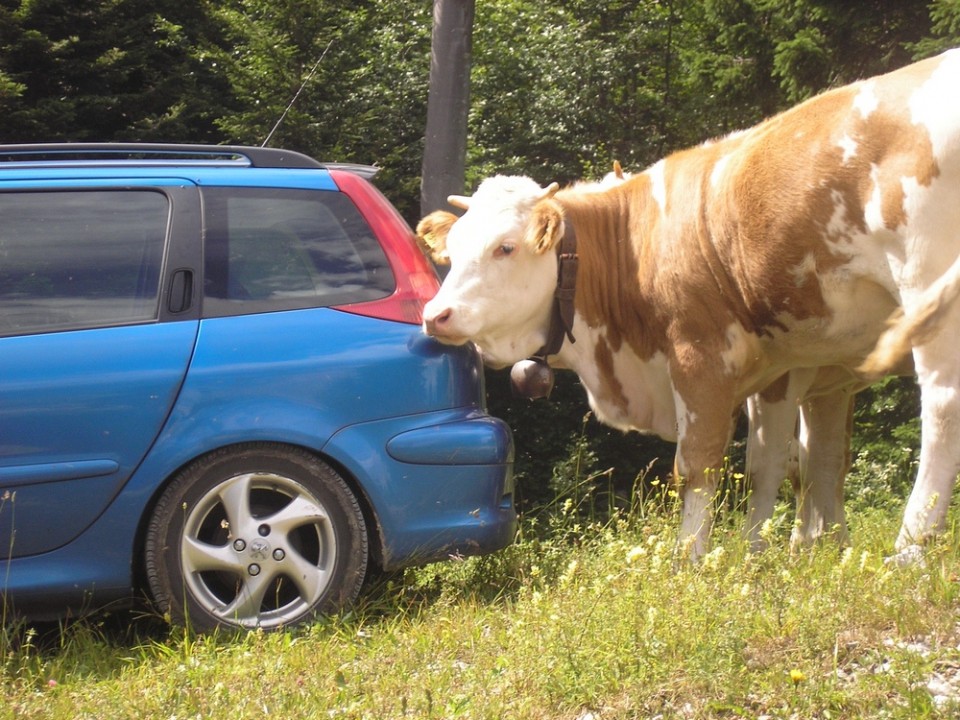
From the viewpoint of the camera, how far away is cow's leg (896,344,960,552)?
5016mm

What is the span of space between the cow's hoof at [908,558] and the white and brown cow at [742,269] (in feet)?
0.32

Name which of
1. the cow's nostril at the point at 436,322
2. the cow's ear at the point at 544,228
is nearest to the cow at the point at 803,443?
the cow's ear at the point at 544,228

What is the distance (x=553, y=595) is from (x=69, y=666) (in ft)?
5.98

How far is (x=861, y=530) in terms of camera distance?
6340 millimetres

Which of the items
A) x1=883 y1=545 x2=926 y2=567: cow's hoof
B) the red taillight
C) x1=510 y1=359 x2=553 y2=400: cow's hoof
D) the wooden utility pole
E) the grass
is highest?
the wooden utility pole

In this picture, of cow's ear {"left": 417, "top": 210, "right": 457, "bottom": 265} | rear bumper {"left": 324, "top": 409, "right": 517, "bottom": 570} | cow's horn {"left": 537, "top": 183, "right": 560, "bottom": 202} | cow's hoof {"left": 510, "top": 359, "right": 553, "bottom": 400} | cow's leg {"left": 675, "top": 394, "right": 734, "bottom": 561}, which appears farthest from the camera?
cow's ear {"left": 417, "top": 210, "right": 457, "bottom": 265}

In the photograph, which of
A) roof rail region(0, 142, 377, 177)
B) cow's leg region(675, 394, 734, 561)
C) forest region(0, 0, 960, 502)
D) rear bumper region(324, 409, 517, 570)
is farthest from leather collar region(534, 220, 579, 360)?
forest region(0, 0, 960, 502)

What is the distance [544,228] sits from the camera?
5.71 meters

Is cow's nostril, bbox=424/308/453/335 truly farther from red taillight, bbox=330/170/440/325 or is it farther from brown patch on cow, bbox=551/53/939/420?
brown patch on cow, bbox=551/53/939/420

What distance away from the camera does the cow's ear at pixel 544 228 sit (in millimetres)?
5691

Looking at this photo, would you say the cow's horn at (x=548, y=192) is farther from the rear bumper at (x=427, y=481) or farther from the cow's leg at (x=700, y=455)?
the rear bumper at (x=427, y=481)

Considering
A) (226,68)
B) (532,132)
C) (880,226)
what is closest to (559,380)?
(532,132)

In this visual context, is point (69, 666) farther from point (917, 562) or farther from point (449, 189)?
point (449, 189)

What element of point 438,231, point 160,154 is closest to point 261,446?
point 160,154
